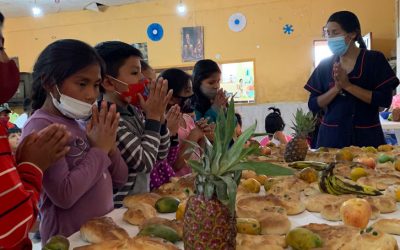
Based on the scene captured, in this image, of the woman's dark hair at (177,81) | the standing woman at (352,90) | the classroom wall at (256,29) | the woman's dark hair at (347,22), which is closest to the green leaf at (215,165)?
the woman's dark hair at (177,81)

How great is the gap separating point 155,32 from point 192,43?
30.0 inches

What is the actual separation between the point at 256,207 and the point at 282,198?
12cm

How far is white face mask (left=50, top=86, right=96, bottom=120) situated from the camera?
1585 millimetres

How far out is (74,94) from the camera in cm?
161

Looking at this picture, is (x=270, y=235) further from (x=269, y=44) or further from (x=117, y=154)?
(x=269, y=44)

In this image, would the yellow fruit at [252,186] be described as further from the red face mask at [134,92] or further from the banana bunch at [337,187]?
the red face mask at [134,92]

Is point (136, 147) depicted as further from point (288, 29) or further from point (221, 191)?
point (288, 29)

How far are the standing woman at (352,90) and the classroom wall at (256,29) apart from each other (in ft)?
13.0

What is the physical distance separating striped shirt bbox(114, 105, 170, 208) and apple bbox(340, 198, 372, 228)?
2.95 ft

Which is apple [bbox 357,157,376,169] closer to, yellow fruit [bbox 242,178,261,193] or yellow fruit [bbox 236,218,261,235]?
yellow fruit [bbox 242,178,261,193]

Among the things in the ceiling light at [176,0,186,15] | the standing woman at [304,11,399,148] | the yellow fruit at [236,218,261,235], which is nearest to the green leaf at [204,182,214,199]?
the yellow fruit at [236,218,261,235]

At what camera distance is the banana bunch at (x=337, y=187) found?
1.61 m

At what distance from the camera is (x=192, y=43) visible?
296 inches

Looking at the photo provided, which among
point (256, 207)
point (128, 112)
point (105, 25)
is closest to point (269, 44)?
point (105, 25)
